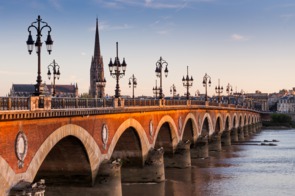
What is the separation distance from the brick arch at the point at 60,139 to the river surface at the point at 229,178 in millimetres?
1832

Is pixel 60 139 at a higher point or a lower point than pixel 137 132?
higher

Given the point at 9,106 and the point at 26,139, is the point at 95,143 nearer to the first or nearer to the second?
the point at 26,139

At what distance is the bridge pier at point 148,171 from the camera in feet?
136

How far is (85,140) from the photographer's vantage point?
2847 cm

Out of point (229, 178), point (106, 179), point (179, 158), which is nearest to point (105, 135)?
point (106, 179)

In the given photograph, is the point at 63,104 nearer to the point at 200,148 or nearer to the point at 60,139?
the point at 60,139

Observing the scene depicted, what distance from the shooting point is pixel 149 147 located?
142 ft

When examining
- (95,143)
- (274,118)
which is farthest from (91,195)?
(274,118)

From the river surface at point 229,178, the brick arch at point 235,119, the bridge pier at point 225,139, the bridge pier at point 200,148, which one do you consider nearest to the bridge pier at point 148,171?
the river surface at point 229,178

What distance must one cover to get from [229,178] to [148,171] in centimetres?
1002

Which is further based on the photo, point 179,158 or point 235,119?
point 235,119

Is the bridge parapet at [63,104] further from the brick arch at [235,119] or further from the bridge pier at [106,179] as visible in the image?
the brick arch at [235,119]

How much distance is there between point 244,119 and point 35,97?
11008 cm

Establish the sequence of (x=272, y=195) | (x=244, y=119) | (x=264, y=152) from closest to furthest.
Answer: (x=272, y=195)
(x=264, y=152)
(x=244, y=119)
